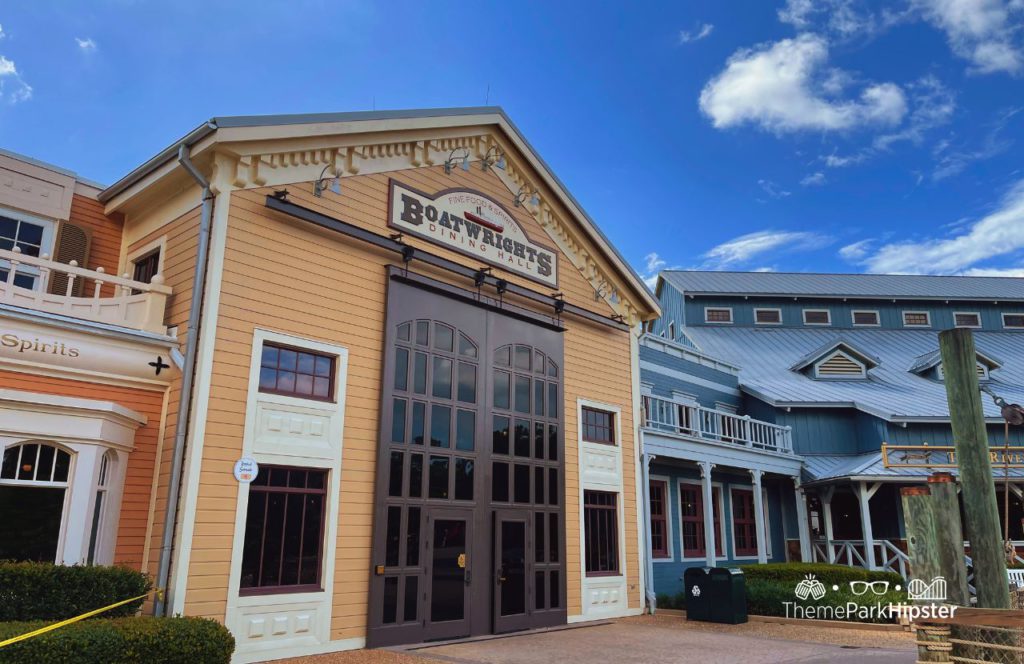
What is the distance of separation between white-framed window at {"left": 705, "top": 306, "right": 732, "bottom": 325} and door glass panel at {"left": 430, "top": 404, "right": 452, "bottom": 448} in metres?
23.9

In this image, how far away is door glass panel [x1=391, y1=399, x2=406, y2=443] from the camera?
13438mm

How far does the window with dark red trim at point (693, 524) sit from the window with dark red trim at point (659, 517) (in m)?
0.82

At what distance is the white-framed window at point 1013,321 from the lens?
39281 millimetres

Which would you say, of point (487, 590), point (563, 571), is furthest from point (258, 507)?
point (563, 571)

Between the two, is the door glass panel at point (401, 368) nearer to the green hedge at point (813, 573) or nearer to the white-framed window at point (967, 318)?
the green hedge at point (813, 573)

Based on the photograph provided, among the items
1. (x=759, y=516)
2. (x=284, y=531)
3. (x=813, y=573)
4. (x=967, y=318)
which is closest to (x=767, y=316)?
(x=967, y=318)

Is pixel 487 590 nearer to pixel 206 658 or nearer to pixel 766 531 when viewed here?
pixel 206 658

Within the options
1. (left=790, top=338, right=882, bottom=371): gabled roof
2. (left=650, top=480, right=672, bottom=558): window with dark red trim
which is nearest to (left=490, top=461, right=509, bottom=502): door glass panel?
(left=650, top=480, right=672, bottom=558): window with dark red trim

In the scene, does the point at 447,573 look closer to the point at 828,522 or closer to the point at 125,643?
the point at 125,643

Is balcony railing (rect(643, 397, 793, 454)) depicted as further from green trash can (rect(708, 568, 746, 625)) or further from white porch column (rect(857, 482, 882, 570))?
green trash can (rect(708, 568, 746, 625))

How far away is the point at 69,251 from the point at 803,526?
22.9 meters

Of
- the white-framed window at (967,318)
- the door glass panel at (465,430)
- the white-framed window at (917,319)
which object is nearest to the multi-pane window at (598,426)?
the door glass panel at (465,430)

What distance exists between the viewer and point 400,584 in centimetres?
1291

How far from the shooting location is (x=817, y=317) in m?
37.8
